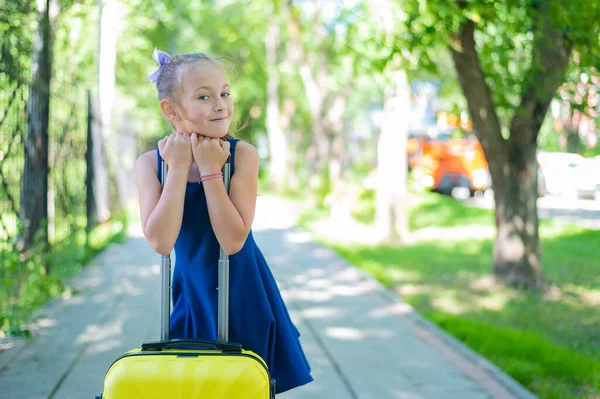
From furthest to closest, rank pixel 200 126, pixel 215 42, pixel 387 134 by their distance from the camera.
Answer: pixel 215 42, pixel 387 134, pixel 200 126

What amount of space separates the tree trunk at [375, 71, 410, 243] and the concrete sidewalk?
315 centimetres

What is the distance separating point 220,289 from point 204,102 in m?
0.60

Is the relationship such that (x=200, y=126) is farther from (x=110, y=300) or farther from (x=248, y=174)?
(x=110, y=300)

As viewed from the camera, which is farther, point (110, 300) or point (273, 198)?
point (273, 198)

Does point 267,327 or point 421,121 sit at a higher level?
point 421,121

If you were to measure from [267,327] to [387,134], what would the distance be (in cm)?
1021

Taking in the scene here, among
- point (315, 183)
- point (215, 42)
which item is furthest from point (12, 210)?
point (215, 42)

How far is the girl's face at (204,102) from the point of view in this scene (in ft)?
8.50

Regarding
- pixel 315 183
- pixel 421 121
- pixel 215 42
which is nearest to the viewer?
pixel 315 183

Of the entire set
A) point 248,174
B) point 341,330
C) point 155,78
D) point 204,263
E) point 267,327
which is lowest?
point 341,330

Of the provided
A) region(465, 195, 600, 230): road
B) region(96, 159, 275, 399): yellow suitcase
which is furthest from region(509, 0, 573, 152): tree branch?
region(465, 195, 600, 230): road

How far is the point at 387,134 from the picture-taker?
12820 mm

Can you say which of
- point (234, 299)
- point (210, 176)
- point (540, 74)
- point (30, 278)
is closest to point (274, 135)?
point (540, 74)

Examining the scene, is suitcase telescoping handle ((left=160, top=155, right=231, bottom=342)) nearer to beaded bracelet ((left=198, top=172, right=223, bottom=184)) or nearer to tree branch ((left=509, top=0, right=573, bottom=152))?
beaded bracelet ((left=198, top=172, right=223, bottom=184))
